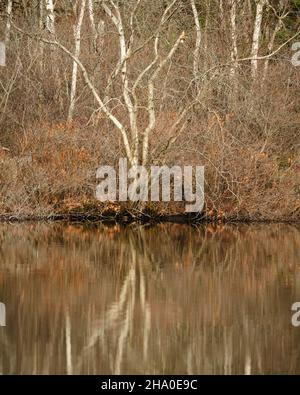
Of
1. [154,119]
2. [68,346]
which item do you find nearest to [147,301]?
[68,346]

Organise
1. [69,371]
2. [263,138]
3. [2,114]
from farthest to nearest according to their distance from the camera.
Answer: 1. [2,114]
2. [263,138]
3. [69,371]

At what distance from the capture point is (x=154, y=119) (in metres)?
22.3

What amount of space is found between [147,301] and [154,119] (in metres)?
9.61

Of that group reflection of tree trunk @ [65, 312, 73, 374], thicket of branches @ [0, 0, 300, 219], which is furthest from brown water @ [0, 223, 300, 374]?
thicket of branches @ [0, 0, 300, 219]

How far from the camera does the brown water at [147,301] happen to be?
10102mm

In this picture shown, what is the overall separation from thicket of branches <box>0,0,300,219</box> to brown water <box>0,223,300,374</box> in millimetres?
1923

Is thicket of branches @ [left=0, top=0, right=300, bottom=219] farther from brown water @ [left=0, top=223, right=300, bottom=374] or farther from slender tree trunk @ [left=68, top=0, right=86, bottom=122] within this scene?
brown water @ [left=0, top=223, right=300, bottom=374]

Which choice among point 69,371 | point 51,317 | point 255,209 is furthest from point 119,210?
point 69,371

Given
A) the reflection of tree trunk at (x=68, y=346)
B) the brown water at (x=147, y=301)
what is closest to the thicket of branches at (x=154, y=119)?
the brown water at (x=147, y=301)

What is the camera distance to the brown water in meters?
10.1

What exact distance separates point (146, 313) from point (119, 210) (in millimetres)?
10222

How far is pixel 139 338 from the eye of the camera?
10.9m

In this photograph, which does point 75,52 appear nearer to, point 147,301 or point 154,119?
point 154,119
